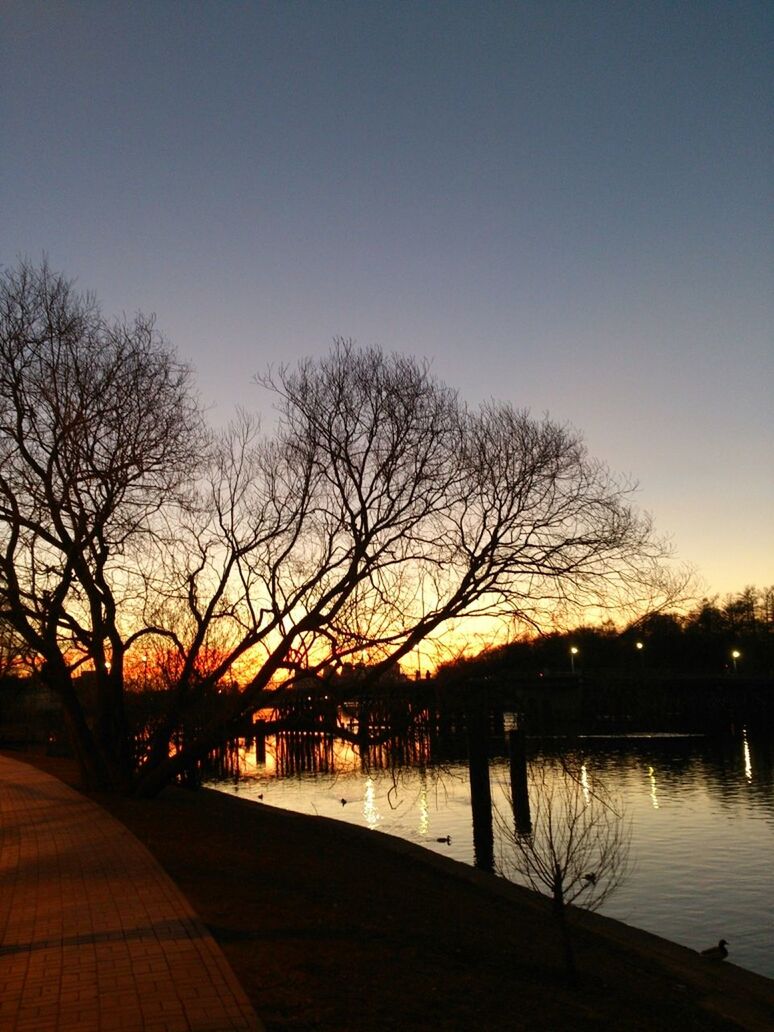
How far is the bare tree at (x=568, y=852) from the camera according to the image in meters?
9.37

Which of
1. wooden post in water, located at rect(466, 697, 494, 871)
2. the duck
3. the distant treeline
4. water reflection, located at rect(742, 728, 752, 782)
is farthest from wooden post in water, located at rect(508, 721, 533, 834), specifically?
the distant treeline

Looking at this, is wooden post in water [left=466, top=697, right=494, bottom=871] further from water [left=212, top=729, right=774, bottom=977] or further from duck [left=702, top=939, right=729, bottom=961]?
duck [left=702, top=939, right=729, bottom=961]

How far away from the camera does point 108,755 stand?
66.2ft

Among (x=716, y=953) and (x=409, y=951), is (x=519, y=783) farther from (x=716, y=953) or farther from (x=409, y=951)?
(x=409, y=951)

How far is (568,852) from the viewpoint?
987 centimetres

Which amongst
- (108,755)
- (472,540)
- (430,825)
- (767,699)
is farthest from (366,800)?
(767,699)

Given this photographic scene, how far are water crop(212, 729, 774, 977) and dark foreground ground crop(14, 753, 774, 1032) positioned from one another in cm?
167

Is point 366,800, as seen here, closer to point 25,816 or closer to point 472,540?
point 25,816

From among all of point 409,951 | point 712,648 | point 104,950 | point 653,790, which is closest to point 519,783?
point 653,790

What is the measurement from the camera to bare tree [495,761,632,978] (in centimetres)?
937

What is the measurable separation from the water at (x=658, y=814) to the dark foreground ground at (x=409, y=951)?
65.7 inches

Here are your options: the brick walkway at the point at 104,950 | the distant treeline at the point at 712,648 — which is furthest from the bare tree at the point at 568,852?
the distant treeline at the point at 712,648

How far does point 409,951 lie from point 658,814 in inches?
861

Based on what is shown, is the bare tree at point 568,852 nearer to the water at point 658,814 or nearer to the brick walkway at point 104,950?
the water at point 658,814
